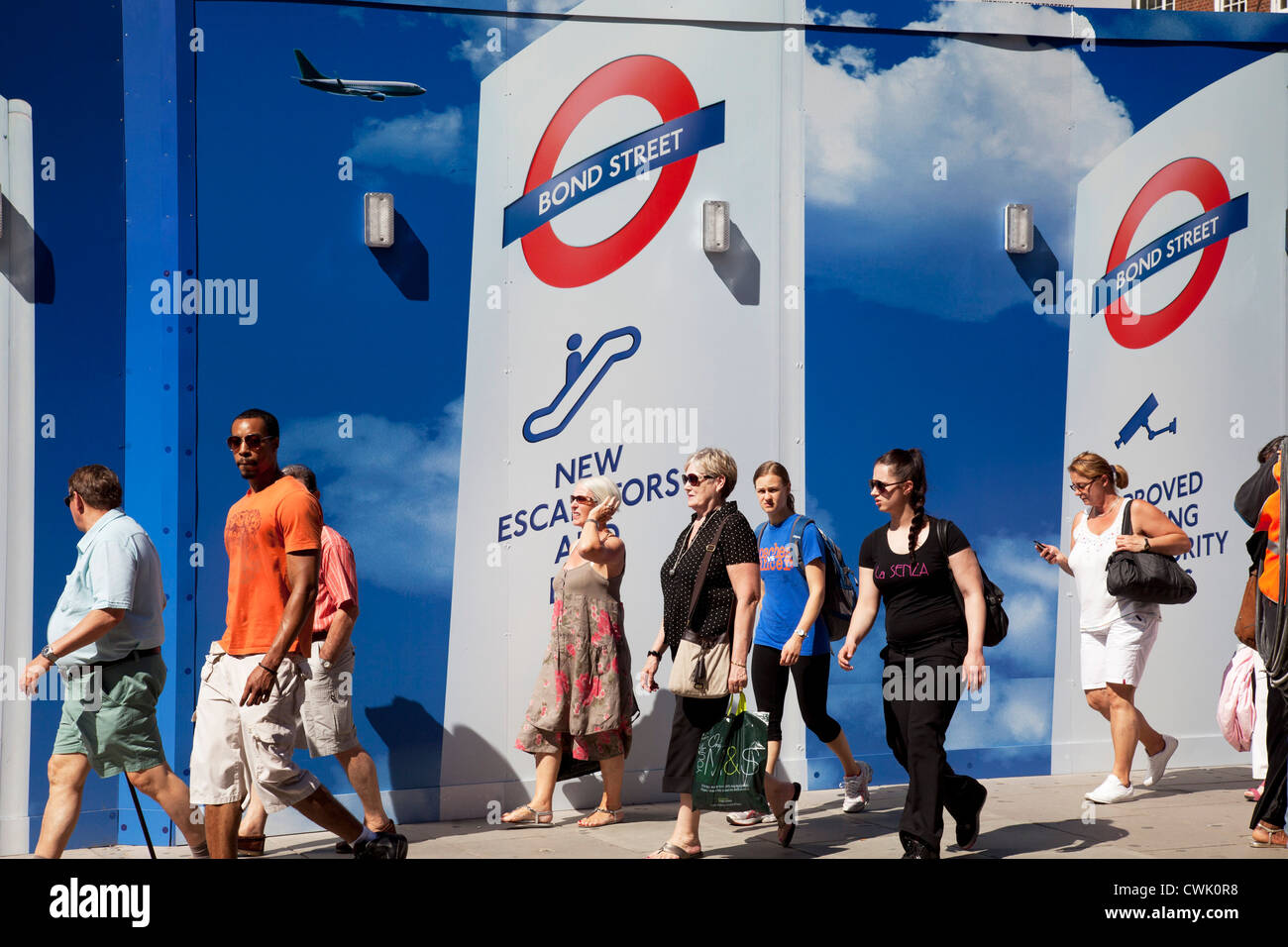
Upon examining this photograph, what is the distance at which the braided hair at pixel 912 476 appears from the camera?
18.9 feet

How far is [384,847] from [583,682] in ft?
4.59

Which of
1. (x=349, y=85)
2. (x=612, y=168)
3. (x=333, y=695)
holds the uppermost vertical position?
(x=349, y=85)

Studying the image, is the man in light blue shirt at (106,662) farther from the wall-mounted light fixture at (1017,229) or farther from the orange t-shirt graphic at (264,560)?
the wall-mounted light fixture at (1017,229)

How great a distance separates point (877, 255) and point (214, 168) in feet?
12.4

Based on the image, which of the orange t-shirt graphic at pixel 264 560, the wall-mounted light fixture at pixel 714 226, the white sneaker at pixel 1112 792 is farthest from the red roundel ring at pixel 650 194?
the white sneaker at pixel 1112 792

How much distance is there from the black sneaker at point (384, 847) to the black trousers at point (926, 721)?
225cm

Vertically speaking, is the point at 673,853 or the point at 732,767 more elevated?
the point at 732,767

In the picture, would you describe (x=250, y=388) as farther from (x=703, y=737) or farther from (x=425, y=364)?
(x=703, y=737)

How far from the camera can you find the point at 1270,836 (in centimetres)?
591

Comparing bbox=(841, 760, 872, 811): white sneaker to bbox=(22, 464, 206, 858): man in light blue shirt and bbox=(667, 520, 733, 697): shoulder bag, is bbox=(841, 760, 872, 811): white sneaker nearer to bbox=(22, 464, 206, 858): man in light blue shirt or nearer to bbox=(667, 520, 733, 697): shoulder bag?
bbox=(667, 520, 733, 697): shoulder bag

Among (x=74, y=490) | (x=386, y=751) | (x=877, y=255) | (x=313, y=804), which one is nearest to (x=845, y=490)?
(x=877, y=255)

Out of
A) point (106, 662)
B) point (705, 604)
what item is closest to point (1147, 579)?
point (705, 604)

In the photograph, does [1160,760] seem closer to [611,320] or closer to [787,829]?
[787,829]

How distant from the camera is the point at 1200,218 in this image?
829cm
